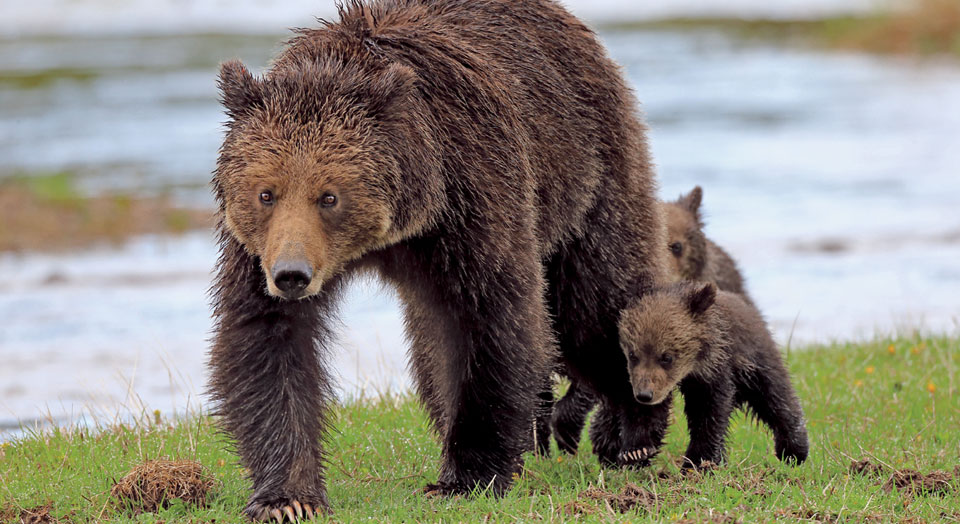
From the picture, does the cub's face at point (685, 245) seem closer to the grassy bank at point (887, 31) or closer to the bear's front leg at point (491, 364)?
the bear's front leg at point (491, 364)

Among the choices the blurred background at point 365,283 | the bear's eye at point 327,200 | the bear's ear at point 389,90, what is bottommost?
the blurred background at point 365,283

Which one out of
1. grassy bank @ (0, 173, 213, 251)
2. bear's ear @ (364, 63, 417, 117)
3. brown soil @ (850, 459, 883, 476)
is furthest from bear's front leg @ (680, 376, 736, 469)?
grassy bank @ (0, 173, 213, 251)

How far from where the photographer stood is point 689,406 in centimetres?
670

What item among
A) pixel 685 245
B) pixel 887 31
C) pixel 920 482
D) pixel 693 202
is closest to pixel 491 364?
pixel 920 482

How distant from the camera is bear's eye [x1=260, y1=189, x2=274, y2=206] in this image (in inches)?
202

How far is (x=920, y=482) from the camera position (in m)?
5.93

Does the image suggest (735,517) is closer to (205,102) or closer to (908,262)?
(908,262)

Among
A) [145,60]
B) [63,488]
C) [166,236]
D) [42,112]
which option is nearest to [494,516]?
[63,488]

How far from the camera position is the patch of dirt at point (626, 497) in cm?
566

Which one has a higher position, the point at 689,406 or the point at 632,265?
the point at 632,265

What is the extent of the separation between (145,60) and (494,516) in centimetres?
3023

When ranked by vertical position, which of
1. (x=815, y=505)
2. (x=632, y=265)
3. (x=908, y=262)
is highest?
(x=632, y=265)

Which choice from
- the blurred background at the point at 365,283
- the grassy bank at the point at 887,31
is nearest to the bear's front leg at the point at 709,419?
the blurred background at the point at 365,283

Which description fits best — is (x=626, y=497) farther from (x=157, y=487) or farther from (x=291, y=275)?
(x=157, y=487)
